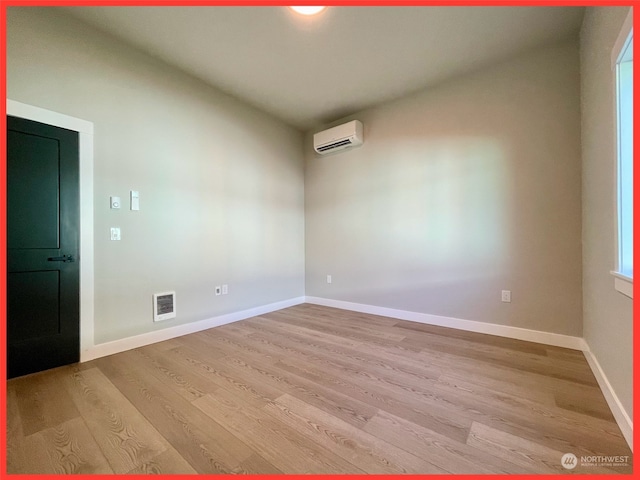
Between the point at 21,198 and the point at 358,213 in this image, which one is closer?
the point at 21,198

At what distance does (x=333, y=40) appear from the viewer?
221 cm

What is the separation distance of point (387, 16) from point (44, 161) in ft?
9.10

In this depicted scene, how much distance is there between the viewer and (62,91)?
1.97 metres

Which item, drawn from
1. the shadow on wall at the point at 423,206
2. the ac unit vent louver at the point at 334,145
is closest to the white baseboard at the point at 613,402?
the shadow on wall at the point at 423,206

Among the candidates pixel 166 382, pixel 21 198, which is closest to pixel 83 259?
pixel 21 198

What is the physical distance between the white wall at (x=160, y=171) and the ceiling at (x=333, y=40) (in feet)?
0.84

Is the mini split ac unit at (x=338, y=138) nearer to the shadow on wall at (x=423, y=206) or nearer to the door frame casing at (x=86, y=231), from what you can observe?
the shadow on wall at (x=423, y=206)

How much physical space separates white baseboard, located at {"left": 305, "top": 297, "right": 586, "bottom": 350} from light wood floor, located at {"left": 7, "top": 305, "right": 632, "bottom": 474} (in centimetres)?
12

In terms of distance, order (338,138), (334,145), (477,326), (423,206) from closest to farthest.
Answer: (477,326) < (423,206) < (338,138) < (334,145)

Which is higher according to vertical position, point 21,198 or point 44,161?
point 44,161

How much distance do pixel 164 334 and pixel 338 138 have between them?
302 centimetres

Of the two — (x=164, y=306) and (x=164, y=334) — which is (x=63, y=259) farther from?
(x=164, y=334)

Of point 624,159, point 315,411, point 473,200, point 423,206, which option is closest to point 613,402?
point 624,159

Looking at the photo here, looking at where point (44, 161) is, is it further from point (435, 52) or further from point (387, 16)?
point (435, 52)
